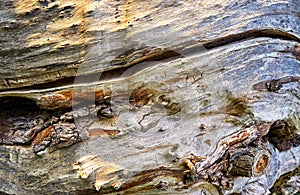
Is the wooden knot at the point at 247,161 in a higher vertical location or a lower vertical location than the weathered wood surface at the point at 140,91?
lower

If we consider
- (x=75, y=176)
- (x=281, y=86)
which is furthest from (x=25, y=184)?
(x=281, y=86)

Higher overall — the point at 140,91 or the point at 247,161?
the point at 140,91

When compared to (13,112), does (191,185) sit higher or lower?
lower

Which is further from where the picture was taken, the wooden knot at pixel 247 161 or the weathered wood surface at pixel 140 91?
the wooden knot at pixel 247 161

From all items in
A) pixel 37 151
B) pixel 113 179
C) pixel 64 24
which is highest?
pixel 64 24

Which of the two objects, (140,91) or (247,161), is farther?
(247,161)

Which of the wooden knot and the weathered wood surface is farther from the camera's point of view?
the wooden knot

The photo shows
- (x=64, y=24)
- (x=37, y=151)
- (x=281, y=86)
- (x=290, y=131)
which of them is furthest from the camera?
(x=290, y=131)

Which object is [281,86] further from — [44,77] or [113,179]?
[44,77]
